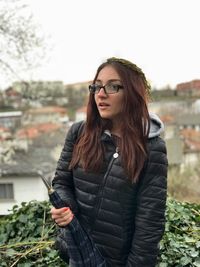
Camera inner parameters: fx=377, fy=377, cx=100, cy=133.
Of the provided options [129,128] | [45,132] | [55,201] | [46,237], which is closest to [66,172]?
[55,201]

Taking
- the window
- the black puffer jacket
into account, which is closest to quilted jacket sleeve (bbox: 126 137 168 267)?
the black puffer jacket

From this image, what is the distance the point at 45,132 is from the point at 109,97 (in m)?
17.5

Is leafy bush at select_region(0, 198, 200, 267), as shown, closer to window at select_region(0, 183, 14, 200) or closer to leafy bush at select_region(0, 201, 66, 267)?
leafy bush at select_region(0, 201, 66, 267)

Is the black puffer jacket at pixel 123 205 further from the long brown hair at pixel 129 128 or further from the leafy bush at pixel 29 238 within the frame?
the leafy bush at pixel 29 238

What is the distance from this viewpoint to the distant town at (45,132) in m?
13.6

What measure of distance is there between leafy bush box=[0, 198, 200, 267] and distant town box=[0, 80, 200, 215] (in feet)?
21.2

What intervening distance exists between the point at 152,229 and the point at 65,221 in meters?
0.33

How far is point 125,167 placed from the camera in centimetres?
142

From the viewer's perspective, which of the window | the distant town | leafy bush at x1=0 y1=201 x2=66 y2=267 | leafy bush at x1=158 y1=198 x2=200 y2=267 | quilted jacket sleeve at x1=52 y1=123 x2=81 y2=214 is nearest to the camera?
quilted jacket sleeve at x1=52 y1=123 x2=81 y2=214

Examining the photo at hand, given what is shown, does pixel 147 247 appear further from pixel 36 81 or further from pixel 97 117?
pixel 36 81

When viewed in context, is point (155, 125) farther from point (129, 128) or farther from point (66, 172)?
point (66, 172)

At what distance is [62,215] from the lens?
4.60ft

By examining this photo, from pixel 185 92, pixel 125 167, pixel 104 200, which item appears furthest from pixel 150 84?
pixel 185 92

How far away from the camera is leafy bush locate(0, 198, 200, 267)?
2.16m
